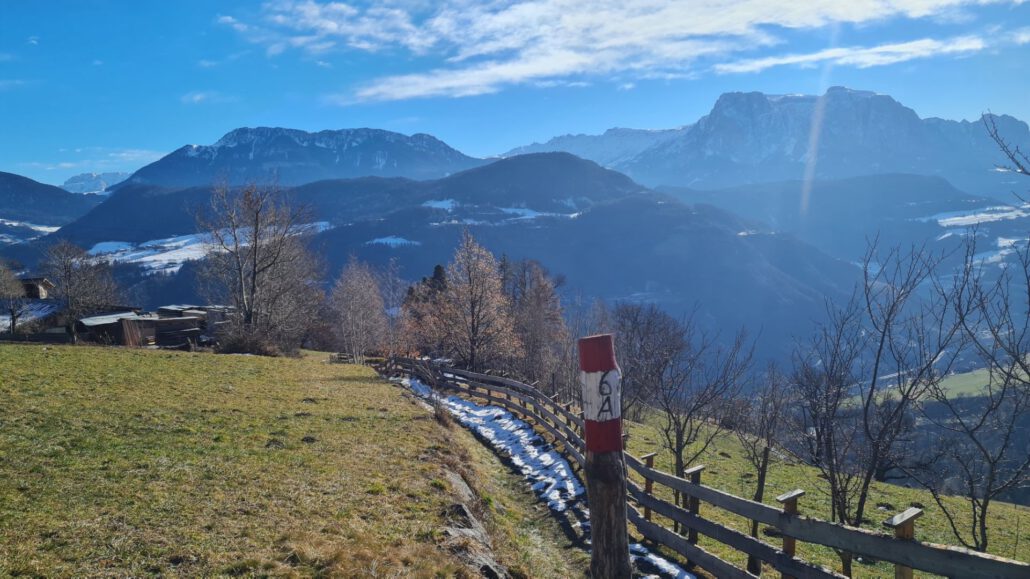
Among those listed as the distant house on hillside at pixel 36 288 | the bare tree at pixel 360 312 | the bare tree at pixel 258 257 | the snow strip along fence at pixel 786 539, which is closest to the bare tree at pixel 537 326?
the bare tree at pixel 360 312

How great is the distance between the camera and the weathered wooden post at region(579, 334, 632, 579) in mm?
4387

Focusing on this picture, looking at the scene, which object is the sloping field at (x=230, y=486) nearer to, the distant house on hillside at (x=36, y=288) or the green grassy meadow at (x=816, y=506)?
the green grassy meadow at (x=816, y=506)

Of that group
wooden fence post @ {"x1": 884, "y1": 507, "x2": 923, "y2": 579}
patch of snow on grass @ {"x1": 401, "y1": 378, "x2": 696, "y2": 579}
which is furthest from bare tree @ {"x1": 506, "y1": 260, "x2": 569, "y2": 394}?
wooden fence post @ {"x1": 884, "y1": 507, "x2": 923, "y2": 579}

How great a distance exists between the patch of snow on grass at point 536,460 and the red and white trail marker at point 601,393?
5.62 m

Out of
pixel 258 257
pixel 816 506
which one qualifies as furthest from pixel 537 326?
pixel 816 506

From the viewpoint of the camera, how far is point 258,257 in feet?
143

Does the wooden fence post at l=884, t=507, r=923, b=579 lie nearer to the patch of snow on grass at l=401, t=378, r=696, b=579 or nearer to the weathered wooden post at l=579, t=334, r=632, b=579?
the weathered wooden post at l=579, t=334, r=632, b=579

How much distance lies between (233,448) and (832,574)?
37.8 feet

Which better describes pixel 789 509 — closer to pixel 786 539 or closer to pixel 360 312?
pixel 786 539

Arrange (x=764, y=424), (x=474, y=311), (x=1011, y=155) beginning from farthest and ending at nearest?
(x=474, y=311)
(x=764, y=424)
(x=1011, y=155)

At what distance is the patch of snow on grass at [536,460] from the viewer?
9586 millimetres

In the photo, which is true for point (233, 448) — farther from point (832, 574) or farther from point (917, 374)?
point (917, 374)

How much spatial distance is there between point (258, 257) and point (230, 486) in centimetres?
3710

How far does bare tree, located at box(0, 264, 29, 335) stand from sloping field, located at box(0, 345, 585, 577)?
40075 millimetres
